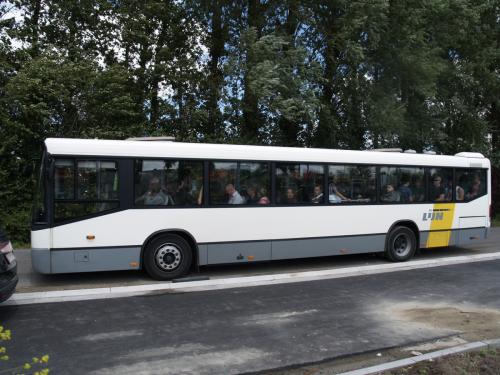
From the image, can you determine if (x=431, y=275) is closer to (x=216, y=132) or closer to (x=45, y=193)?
(x=45, y=193)

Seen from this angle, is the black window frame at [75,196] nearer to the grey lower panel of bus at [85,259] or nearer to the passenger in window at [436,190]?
the grey lower panel of bus at [85,259]

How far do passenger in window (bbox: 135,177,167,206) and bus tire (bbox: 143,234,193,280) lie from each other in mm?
652

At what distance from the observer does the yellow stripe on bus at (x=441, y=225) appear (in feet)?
39.6

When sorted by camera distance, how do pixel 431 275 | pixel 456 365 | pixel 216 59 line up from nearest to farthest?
pixel 456 365, pixel 431 275, pixel 216 59

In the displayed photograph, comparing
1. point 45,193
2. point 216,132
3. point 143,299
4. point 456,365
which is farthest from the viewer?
point 216,132

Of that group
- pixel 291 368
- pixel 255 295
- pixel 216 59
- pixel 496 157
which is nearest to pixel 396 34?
pixel 216 59

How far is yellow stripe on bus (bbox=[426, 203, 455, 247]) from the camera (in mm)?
12078

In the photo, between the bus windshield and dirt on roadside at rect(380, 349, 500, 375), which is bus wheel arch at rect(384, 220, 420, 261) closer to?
dirt on roadside at rect(380, 349, 500, 375)

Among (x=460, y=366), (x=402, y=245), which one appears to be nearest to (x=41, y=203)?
(x=460, y=366)

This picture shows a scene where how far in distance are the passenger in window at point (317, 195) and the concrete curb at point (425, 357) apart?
5.18m

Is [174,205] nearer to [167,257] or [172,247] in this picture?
[172,247]

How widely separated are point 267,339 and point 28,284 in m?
4.97

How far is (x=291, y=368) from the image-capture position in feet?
16.1

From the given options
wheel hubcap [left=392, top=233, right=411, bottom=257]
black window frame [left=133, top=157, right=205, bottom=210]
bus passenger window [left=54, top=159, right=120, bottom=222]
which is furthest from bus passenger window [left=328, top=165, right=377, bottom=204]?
bus passenger window [left=54, top=159, right=120, bottom=222]
